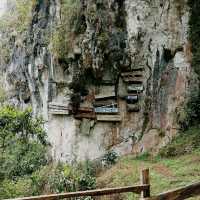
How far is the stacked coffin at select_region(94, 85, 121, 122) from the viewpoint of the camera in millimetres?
15758

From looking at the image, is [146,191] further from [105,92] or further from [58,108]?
[58,108]

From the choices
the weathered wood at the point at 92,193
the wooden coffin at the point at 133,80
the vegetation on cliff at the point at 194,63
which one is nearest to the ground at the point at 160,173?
the vegetation on cliff at the point at 194,63

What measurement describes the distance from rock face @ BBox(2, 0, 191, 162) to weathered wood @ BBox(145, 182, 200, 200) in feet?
28.4

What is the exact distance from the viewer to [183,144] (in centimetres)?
1303

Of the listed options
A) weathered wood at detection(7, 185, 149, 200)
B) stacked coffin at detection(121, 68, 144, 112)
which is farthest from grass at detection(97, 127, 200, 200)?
weathered wood at detection(7, 185, 149, 200)

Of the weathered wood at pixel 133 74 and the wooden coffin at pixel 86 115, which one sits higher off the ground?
the weathered wood at pixel 133 74

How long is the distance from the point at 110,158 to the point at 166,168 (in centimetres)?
387

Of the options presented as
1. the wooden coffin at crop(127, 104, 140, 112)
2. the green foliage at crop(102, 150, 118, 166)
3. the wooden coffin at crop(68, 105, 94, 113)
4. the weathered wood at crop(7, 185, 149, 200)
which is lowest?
the green foliage at crop(102, 150, 118, 166)

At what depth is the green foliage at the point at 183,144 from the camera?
12.7 meters

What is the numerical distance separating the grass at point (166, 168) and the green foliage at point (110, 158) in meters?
0.66

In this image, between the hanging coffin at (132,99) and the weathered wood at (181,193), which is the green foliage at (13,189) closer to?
the hanging coffin at (132,99)

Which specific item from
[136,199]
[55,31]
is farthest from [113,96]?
[136,199]

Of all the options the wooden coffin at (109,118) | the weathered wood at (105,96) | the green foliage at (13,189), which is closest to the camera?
the green foliage at (13,189)

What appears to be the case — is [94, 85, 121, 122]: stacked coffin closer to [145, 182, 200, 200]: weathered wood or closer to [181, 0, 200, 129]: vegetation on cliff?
[181, 0, 200, 129]: vegetation on cliff
